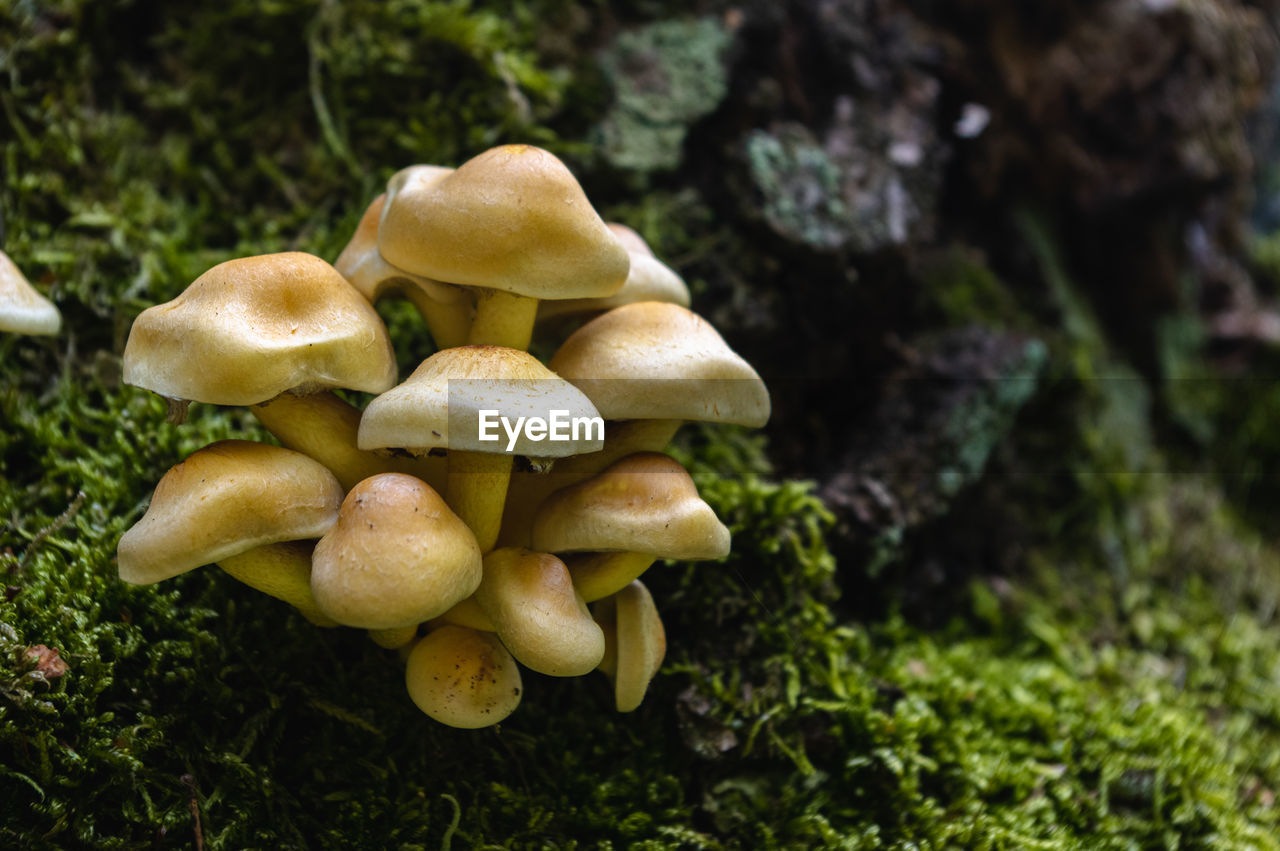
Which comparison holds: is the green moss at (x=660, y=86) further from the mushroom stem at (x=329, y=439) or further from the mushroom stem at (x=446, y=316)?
the mushroom stem at (x=329, y=439)

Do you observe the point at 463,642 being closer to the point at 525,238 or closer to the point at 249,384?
the point at 249,384

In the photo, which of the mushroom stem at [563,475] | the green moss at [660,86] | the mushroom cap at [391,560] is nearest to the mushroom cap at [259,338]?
the mushroom cap at [391,560]

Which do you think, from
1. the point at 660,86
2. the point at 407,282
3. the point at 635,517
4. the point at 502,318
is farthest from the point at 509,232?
the point at 660,86

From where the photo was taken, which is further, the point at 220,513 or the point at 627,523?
the point at 627,523

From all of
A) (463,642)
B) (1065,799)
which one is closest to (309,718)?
(463,642)

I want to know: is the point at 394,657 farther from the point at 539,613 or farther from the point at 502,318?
the point at 502,318

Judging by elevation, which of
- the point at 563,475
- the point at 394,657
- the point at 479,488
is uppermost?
the point at 479,488

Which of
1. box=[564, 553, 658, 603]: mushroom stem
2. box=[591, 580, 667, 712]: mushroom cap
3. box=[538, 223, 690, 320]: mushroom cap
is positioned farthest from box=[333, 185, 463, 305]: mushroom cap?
box=[591, 580, 667, 712]: mushroom cap
